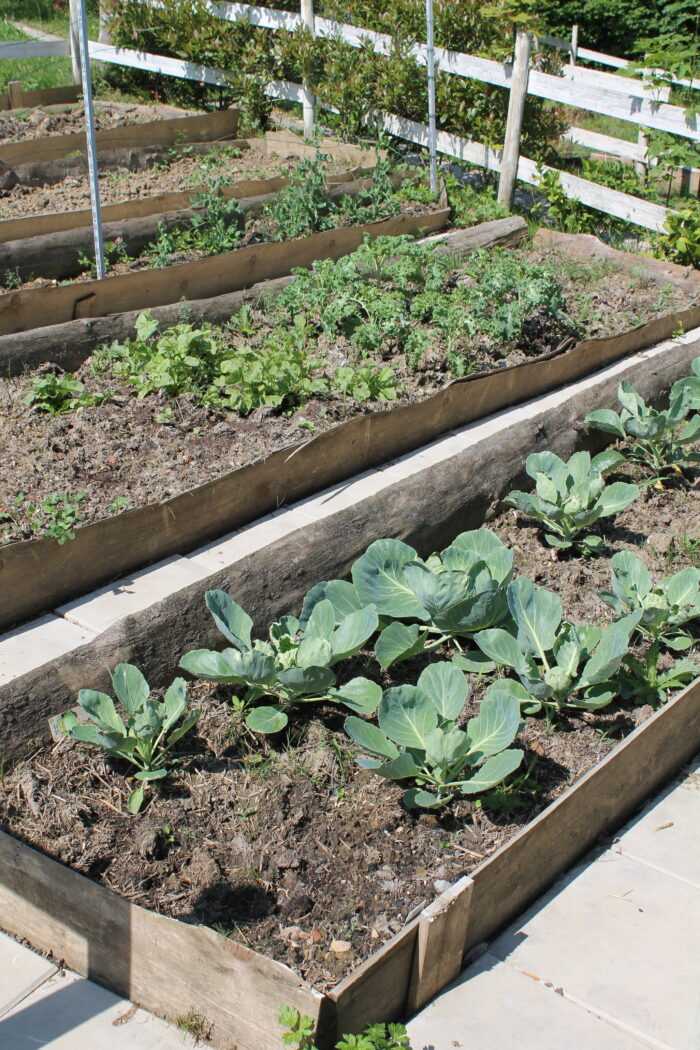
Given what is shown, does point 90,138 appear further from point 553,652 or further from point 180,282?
point 553,652

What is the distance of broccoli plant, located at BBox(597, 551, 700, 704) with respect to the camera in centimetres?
341

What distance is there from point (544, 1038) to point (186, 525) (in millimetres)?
2298

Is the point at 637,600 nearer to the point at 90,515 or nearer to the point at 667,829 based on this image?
the point at 667,829

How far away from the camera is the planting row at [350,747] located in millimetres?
2613

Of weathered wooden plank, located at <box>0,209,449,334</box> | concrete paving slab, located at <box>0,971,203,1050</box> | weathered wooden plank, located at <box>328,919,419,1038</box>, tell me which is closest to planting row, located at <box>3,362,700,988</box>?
weathered wooden plank, located at <box>328,919,419,1038</box>

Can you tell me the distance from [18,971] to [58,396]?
306cm

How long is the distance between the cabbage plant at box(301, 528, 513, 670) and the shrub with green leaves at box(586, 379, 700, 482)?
1.50 m

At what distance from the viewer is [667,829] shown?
301cm

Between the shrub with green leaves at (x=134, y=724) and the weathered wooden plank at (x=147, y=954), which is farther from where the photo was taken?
the shrub with green leaves at (x=134, y=724)

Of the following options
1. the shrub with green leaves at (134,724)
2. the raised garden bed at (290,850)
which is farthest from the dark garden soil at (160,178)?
the shrub with green leaves at (134,724)

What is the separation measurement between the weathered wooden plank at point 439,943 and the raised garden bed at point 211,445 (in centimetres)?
189

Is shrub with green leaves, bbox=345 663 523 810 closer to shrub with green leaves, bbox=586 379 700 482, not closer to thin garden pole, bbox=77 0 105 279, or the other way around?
shrub with green leaves, bbox=586 379 700 482

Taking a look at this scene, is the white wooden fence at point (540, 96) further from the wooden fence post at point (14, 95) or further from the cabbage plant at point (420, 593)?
the cabbage plant at point (420, 593)

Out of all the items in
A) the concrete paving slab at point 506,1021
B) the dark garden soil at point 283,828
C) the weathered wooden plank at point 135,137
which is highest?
the weathered wooden plank at point 135,137
